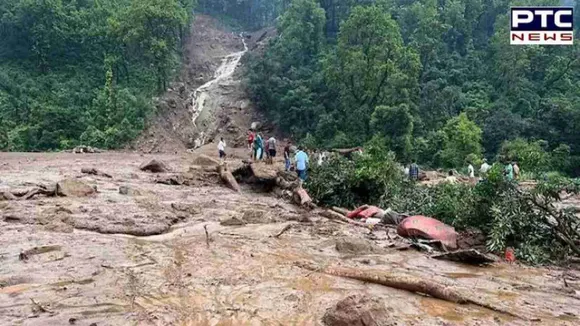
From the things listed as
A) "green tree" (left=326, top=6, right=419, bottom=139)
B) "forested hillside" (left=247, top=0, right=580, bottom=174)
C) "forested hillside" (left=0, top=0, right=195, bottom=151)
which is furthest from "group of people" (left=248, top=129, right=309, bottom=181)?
"forested hillside" (left=0, top=0, right=195, bottom=151)

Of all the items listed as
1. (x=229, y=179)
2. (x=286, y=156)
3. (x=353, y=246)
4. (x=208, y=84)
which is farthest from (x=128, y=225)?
(x=208, y=84)

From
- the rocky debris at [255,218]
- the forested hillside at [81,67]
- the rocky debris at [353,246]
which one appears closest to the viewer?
the rocky debris at [353,246]

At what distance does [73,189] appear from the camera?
1234cm

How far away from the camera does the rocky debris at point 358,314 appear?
509 cm

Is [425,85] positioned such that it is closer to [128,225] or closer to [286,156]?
[286,156]

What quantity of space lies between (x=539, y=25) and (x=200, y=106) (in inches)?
1393

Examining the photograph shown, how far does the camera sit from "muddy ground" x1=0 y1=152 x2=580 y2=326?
5586mm

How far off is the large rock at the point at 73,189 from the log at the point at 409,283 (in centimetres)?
707

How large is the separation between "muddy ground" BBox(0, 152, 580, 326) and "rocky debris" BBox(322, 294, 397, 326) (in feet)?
0.70

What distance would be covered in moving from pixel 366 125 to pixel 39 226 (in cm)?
2965

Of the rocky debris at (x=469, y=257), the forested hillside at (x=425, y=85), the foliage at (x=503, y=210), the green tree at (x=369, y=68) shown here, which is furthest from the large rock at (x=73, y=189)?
the green tree at (x=369, y=68)

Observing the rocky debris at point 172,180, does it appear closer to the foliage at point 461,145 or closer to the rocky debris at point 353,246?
the rocky debris at point 353,246

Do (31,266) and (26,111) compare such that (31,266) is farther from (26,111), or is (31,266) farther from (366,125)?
(26,111)

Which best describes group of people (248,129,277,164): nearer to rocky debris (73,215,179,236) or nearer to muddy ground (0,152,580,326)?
muddy ground (0,152,580,326)
